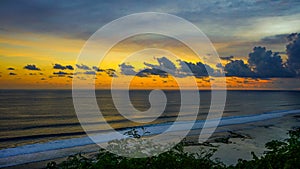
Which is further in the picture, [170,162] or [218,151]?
[218,151]

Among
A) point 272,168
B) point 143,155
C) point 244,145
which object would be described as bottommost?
point 244,145

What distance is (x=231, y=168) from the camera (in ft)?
13.1

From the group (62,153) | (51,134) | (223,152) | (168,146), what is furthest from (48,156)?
(168,146)

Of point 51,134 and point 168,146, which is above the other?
point 168,146

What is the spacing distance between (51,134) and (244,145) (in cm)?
1848

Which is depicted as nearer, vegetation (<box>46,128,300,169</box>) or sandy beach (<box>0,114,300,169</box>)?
vegetation (<box>46,128,300,169</box>)

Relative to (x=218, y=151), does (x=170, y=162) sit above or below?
above

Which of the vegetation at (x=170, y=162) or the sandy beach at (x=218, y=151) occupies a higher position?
the vegetation at (x=170, y=162)

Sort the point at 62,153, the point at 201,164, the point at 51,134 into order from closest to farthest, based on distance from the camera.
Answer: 1. the point at 201,164
2. the point at 62,153
3. the point at 51,134

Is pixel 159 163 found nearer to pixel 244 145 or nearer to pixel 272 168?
pixel 272 168

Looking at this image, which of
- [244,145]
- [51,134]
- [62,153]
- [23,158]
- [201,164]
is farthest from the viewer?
[51,134]

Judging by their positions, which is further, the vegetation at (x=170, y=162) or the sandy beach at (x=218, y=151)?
the sandy beach at (x=218, y=151)

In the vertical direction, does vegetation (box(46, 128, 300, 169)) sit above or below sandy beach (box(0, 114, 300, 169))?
above

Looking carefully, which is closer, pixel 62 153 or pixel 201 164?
pixel 201 164
